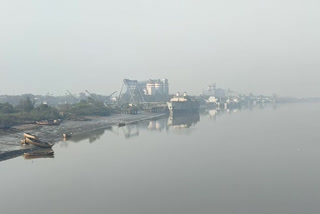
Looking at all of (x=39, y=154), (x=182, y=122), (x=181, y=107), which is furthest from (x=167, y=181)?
(x=181, y=107)

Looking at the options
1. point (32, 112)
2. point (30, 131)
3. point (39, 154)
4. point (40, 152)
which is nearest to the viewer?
point (39, 154)

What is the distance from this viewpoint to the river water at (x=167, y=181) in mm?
17062

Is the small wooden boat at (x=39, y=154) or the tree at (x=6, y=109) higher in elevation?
the tree at (x=6, y=109)

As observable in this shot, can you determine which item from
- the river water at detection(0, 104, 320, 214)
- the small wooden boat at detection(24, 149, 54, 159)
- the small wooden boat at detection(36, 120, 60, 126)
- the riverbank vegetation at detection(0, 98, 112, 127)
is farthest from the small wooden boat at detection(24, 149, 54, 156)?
the small wooden boat at detection(36, 120, 60, 126)

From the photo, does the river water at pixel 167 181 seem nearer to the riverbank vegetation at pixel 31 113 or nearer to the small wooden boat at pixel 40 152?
the small wooden boat at pixel 40 152

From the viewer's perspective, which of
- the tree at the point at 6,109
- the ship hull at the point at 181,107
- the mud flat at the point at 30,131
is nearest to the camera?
the mud flat at the point at 30,131

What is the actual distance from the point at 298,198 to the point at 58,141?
31.2 meters

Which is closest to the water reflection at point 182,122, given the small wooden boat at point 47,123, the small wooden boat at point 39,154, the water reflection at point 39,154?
the small wooden boat at point 47,123

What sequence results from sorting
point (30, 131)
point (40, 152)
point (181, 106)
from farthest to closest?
point (181, 106), point (30, 131), point (40, 152)

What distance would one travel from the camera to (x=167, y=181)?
21734 mm

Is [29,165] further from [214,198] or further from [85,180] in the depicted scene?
[214,198]

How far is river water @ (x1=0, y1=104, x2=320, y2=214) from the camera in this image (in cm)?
1706

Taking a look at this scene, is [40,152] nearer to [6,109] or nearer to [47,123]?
[47,123]

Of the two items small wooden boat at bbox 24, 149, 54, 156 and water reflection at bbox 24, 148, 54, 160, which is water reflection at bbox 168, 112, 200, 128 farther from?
water reflection at bbox 24, 148, 54, 160
